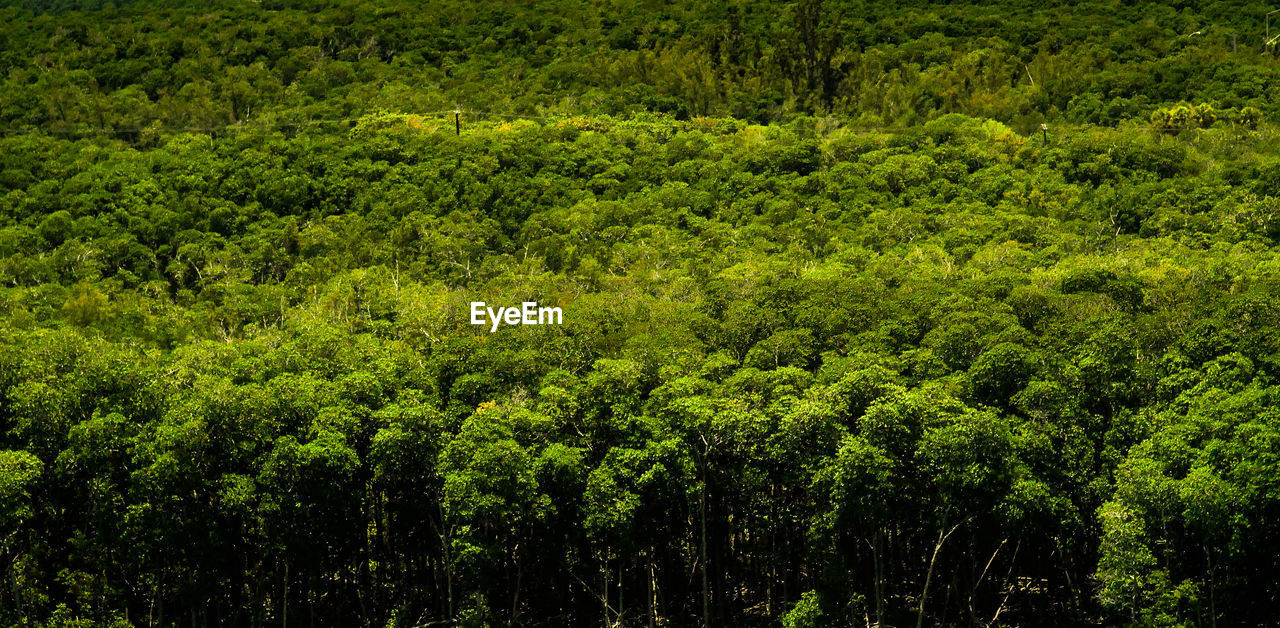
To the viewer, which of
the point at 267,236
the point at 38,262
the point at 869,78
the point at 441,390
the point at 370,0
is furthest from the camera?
the point at 370,0

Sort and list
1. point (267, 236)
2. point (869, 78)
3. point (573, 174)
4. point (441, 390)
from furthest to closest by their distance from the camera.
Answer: point (869, 78), point (573, 174), point (267, 236), point (441, 390)

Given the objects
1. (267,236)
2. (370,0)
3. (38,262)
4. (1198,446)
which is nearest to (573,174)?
(267,236)

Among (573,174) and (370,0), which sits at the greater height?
(370,0)

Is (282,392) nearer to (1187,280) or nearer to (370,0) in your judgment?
(1187,280)

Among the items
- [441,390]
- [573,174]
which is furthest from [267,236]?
[441,390]

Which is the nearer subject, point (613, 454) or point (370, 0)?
point (613, 454)

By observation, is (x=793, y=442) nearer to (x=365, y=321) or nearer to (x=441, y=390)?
(x=441, y=390)
